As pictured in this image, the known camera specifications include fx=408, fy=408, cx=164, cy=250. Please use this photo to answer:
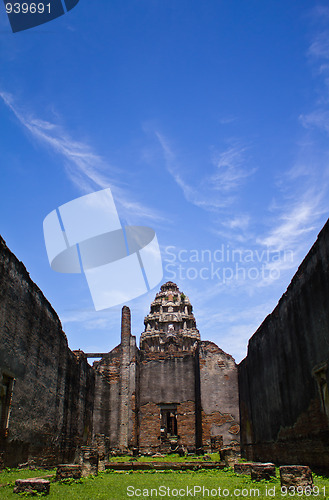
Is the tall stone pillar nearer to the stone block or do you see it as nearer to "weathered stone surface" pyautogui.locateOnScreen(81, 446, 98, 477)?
"weathered stone surface" pyautogui.locateOnScreen(81, 446, 98, 477)

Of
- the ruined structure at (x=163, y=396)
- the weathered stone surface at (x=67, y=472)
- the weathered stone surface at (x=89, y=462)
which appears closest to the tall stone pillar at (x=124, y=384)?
the ruined structure at (x=163, y=396)

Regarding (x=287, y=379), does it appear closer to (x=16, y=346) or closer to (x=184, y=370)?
(x=16, y=346)

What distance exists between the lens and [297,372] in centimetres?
1132

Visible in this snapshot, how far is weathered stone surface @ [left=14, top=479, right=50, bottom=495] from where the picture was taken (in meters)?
6.88

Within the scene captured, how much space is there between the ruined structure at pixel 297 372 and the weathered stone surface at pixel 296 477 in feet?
8.52

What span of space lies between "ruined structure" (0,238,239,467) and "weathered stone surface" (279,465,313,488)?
272 inches

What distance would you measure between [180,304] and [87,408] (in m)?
22.2

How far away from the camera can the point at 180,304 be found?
142 feet

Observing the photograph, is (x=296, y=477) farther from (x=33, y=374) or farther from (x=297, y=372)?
(x=33, y=374)

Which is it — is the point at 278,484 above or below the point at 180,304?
below

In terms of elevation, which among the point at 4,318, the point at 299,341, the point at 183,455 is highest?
the point at 4,318

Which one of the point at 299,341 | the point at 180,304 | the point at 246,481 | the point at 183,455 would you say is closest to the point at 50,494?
the point at 246,481

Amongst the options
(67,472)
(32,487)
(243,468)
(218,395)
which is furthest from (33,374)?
(218,395)

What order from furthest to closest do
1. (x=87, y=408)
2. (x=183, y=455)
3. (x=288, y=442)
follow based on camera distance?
1. (x=87, y=408)
2. (x=183, y=455)
3. (x=288, y=442)
